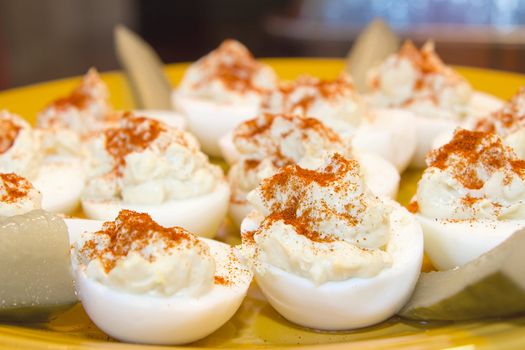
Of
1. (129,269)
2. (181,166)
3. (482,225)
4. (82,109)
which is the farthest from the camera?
(82,109)

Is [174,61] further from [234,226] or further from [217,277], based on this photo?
[217,277]

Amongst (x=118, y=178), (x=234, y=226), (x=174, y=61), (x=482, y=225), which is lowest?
(x=174, y=61)

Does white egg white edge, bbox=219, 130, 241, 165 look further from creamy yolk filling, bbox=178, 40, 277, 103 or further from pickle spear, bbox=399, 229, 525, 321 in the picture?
pickle spear, bbox=399, 229, 525, 321

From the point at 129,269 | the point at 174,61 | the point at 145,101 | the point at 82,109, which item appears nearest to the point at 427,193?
the point at 129,269

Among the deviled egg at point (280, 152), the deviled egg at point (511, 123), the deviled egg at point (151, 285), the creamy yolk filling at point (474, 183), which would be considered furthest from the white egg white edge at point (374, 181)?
the deviled egg at point (151, 285)

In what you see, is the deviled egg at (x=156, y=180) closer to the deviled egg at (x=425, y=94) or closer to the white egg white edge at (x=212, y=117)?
the white egg white edge at (x=212, y=117)

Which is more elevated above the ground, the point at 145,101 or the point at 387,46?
the point at 387,46

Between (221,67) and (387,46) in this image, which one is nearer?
(221,67)
